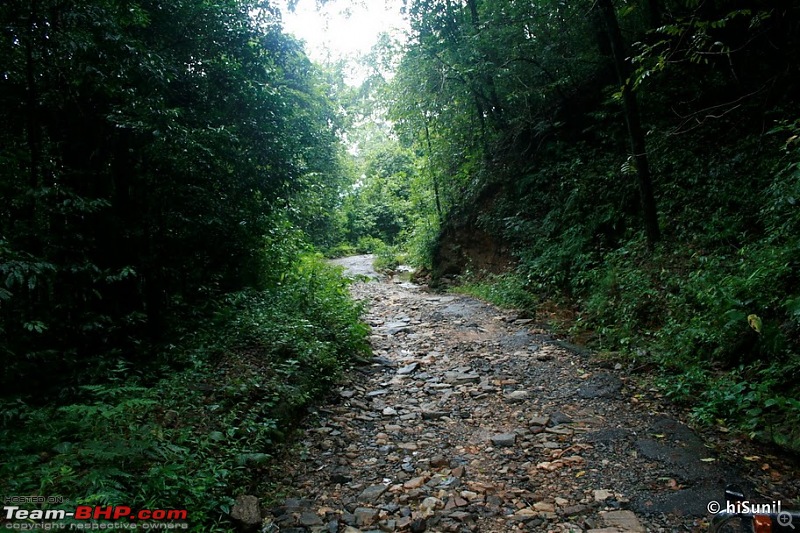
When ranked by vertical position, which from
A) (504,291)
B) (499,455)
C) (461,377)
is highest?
(504,291)

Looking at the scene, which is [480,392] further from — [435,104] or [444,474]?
[435,104]

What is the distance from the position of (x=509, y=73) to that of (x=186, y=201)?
28.8 feet

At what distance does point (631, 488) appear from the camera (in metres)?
3.25

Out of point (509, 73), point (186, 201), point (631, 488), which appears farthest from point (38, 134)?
point (509, 73)

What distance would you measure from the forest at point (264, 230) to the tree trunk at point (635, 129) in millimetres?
50

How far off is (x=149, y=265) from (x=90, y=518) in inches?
184

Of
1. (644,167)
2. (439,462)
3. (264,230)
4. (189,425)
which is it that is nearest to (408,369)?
(439,462)

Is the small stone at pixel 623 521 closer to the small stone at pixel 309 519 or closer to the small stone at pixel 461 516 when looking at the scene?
the small stone at pixel 461 516

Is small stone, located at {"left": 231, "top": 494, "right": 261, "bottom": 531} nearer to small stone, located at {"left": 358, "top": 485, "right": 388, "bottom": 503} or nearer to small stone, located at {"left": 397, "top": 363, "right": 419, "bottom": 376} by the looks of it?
small stone, located at {"left": 358, "top": 485, "right": 388, "bottom": 503}

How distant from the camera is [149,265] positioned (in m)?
6.40

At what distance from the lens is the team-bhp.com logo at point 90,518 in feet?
7.54

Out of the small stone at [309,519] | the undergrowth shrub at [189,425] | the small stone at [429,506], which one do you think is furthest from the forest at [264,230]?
the small stone at [429,506]

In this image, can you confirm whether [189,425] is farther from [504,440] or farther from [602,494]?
[602,494]

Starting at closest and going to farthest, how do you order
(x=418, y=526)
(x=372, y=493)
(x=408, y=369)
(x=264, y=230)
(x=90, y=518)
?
(x=90, y=518)
(x=418, y=526)
(x=372, y=493)
(x=408, y=369)
(x=264, y=230)
